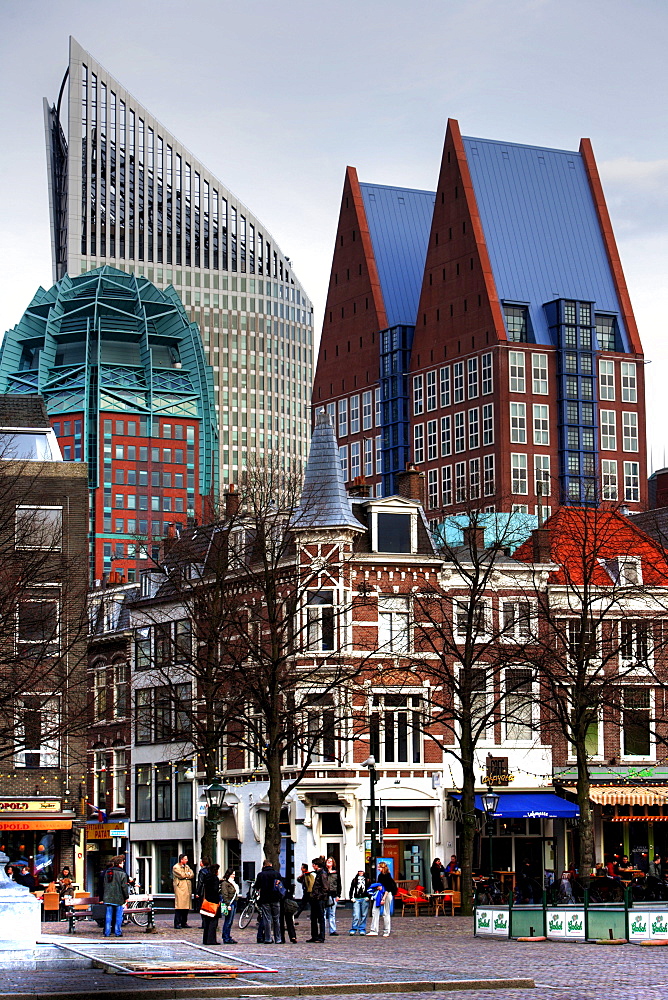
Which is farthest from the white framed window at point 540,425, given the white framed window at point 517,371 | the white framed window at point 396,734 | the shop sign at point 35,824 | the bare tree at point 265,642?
the shop sign at point 35,824

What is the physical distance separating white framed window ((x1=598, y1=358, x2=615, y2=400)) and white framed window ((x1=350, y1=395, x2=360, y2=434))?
27241mm

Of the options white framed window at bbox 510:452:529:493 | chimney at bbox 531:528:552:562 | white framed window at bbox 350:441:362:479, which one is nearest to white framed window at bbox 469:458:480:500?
white framed window at bbox 510:452:529:493

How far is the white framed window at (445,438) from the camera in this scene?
173 metres

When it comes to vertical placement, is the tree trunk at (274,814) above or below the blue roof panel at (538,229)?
below

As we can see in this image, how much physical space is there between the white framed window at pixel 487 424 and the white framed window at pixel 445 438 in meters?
5.76

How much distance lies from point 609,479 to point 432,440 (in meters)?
18.2

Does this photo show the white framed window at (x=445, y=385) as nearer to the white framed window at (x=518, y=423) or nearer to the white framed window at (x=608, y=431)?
the white framed window at (x=518, y=423)

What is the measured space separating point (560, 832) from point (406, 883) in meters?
7.51

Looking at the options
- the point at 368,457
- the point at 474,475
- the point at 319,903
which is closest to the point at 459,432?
the point at 474,475

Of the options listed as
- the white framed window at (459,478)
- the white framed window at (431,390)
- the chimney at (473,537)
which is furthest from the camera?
the white framed window at (431,390)

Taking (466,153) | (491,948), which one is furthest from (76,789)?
(466,153)

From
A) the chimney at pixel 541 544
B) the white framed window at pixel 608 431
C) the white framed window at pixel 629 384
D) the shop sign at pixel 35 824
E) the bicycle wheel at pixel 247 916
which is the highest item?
the white framed window at pixel 629 384

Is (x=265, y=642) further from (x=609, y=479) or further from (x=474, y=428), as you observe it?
(x=609, y=479)

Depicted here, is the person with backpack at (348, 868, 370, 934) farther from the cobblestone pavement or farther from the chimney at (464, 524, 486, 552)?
the chimney at (464, 524, 486, 552)
